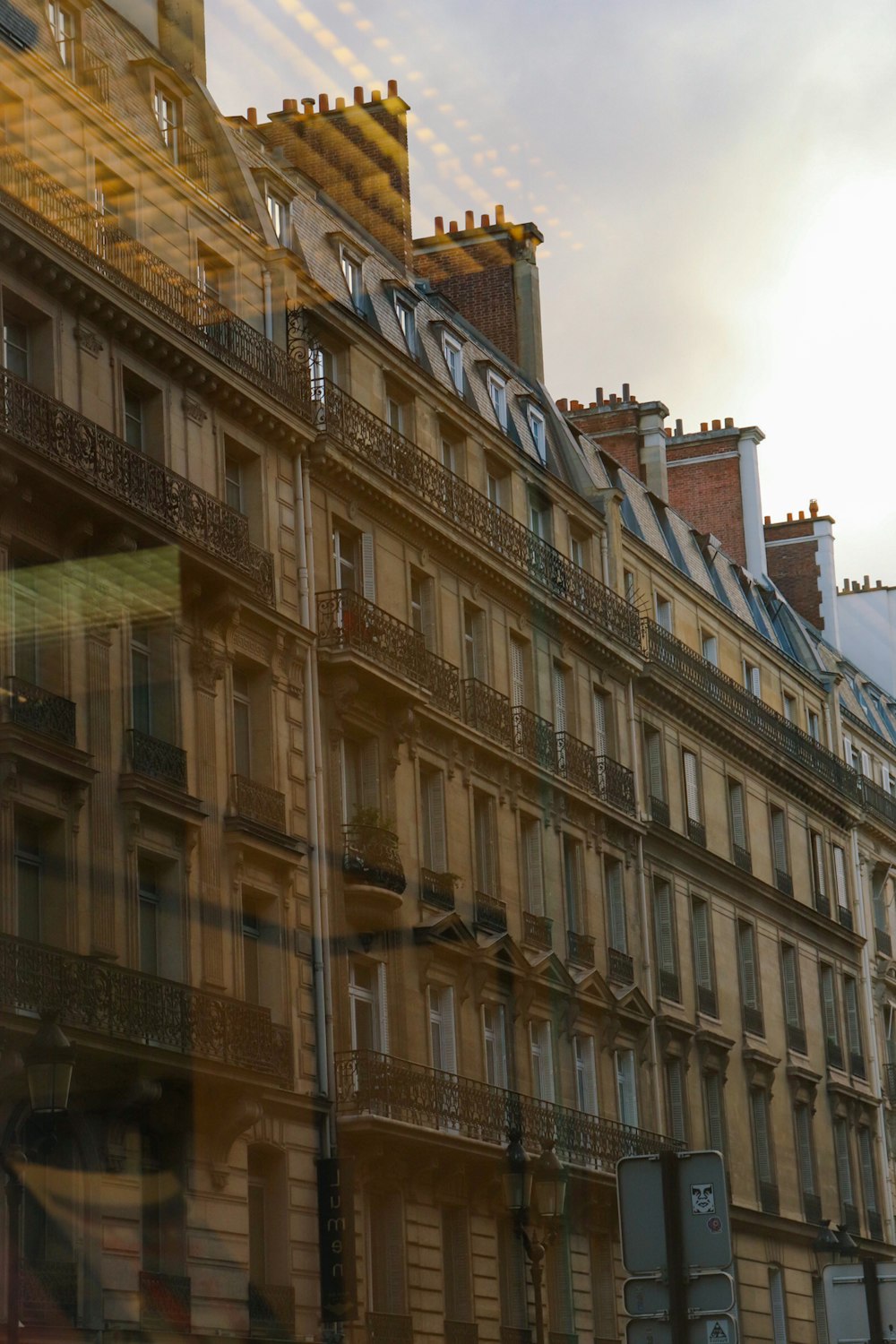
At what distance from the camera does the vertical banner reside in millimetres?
31453

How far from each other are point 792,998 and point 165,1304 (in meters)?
28.1

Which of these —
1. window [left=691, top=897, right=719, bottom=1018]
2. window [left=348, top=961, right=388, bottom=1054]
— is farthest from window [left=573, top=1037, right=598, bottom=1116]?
window [left=348, top=961, right=388, bottom=1054]

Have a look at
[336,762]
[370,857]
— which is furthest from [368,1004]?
[336,762]

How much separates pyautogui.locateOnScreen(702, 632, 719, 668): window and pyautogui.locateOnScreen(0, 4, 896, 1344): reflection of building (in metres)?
0.12

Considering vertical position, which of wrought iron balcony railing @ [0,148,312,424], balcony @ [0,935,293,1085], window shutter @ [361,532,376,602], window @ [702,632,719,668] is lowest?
balcony @ [0,935,293,1085]

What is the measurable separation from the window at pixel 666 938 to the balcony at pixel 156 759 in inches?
706

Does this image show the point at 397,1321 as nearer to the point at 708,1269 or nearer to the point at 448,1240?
the point at 448,1240

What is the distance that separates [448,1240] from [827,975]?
22.6 metres

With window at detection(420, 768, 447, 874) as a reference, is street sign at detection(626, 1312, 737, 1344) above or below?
below

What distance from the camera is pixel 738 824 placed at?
52.6m

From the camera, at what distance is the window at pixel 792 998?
5297 cm

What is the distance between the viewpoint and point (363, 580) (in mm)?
36781

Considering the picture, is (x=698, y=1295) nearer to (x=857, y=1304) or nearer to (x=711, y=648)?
(x=857, y=1304)

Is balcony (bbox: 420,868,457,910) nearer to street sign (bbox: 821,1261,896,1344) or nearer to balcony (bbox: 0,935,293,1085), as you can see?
balcony (bbox: 0,935,293,1085)
